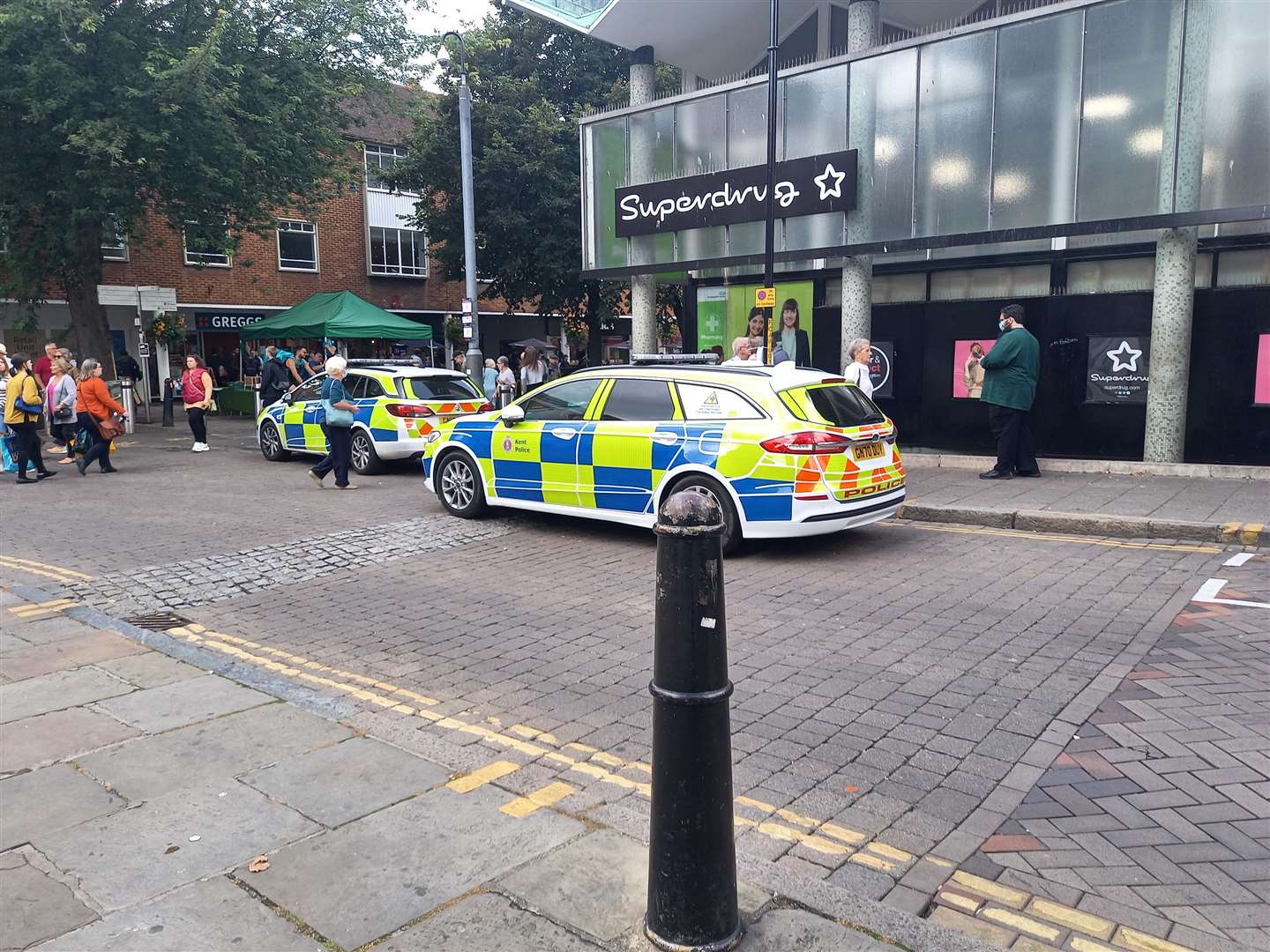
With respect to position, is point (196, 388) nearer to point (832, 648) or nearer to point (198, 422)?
point (198, 422)

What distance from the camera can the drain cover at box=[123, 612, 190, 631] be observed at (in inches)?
238

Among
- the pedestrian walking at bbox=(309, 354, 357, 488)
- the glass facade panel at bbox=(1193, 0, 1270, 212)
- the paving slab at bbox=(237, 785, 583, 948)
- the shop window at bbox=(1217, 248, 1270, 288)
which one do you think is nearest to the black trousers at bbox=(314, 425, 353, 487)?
the pedestrian walking at bbox=(309, 354, 357, 488)

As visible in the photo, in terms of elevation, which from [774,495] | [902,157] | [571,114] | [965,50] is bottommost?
[774,495]

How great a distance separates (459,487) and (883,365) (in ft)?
24.4

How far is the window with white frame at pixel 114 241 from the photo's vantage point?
20.3 metres

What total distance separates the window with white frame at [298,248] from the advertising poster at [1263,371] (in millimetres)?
28668

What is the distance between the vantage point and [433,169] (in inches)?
1024

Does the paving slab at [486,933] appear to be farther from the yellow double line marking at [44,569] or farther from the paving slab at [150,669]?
the yellow double line marking at [44,569]

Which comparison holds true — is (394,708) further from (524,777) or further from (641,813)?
(641,813)

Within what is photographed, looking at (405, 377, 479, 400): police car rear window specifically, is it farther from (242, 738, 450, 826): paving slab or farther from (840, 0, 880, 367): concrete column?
(242, 738, 450, 826): paving slab

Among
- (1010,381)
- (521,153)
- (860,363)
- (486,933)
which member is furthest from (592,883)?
(521,153)

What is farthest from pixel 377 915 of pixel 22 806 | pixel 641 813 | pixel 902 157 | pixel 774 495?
pixel 902 157

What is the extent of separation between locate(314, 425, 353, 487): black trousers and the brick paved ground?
182cm

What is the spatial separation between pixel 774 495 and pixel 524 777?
4.18m
